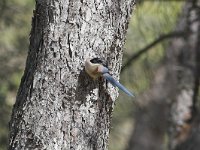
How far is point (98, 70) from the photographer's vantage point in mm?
2752

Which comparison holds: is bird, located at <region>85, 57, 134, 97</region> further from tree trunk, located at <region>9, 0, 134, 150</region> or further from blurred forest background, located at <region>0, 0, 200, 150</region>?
blurred forest background, located at <region>0, 0, 200, 150</region>

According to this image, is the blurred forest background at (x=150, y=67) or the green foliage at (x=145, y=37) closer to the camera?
the blurred forest background at (x=150, y=67)

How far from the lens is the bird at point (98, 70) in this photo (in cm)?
274

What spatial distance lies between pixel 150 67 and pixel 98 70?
6.80 m

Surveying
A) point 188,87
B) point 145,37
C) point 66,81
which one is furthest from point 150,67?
point 66,81

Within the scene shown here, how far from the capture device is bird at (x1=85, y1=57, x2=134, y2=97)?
274 cm

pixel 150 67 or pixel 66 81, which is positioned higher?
pixel 150 67

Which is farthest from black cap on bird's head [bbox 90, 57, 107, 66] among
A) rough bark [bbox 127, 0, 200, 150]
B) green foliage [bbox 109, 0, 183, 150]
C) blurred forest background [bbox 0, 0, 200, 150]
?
green foliage [bbox 109, 0, 183, 150]

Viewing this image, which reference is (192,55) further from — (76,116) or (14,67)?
(76,116)

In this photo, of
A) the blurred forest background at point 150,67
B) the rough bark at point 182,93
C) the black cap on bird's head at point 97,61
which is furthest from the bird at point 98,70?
the rough bark at point 182,93

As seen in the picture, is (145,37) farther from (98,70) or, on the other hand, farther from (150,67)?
(98,70)

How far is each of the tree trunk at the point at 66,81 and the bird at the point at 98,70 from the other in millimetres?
33

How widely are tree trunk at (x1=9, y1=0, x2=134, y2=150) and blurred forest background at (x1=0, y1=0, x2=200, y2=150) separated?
2.97 metres

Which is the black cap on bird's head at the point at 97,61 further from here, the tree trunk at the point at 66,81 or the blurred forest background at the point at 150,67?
the blurred forest background at the point at 150,67
